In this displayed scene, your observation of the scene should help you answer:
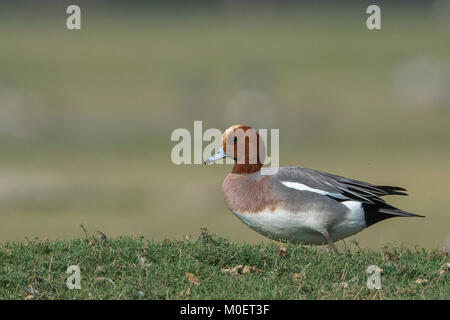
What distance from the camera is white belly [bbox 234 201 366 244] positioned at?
23.7ft

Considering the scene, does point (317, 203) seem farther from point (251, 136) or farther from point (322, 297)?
point (322, 297)

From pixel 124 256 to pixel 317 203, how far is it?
153cm

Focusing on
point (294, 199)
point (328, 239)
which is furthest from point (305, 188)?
point (328, 239)

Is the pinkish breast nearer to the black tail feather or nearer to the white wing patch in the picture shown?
the white wing patch

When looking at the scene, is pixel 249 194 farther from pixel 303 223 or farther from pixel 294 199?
pixel 303 223

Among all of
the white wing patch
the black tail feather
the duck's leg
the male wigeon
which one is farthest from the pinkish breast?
the black tail feather

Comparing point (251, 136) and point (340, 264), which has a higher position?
point (251, 136)

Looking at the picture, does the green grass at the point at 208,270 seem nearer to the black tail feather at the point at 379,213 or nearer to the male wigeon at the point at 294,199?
the male wigeon at the point at 294,199

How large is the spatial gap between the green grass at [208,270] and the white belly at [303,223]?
A: 40 centimetres

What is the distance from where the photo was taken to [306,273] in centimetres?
620

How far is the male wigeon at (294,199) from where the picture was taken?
724cm

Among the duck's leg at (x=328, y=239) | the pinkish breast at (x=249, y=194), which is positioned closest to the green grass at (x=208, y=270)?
the duck's leg at (x=328, y=239)

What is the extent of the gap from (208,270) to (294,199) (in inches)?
49.4
